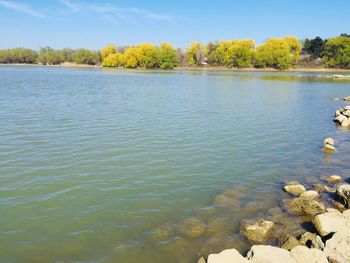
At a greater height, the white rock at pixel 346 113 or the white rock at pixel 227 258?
the white rock at pixel 346 113

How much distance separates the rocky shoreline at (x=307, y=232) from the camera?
24.6 ft

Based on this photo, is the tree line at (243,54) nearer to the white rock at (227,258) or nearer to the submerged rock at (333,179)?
the submerged rock at (333,179)

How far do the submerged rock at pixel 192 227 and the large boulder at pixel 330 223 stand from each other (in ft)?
9.96

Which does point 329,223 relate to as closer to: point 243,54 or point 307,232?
point 307,232

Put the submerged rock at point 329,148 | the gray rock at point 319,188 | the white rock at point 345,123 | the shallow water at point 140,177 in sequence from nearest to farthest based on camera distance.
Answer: the shallow water at point 140,177 → the gray rock at point 319,188 → the submerged rock at point 329,148 → the white rock at point 345,123

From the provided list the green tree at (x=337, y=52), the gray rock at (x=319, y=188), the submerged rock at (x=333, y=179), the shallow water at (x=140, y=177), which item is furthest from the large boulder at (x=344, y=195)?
the green tree at (x=337, y=52)

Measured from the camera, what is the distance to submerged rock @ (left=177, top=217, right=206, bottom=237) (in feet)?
30.6

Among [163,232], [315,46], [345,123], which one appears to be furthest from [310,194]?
[315,46]

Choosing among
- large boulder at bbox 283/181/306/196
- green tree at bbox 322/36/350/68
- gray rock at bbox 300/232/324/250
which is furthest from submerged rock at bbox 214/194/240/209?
green tree at bbox 322/36/350/68

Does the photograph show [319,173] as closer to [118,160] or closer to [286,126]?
[118,160]

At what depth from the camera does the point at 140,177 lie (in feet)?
43.5

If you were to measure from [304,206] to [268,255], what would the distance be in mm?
3940

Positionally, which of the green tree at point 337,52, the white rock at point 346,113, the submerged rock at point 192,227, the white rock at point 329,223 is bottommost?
the submerged rock at point 192,227

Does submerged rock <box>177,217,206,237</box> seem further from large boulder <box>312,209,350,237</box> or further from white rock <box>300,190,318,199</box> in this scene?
white rock <box>300,190,318,199</box>
